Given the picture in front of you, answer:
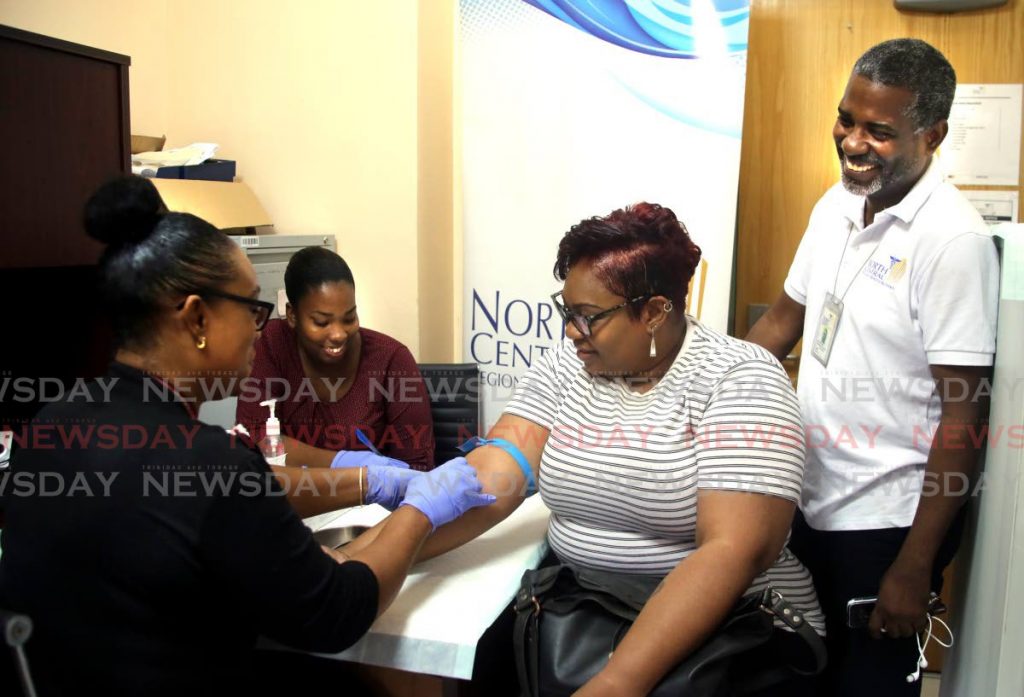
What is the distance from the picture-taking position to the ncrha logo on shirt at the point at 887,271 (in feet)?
4.85

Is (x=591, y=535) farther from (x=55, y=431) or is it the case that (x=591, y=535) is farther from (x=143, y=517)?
(x=55, y=431)

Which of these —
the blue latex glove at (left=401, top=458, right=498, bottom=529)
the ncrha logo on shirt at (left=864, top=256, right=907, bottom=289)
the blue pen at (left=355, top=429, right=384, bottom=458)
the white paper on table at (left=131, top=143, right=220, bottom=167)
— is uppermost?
the white paper on table at (left=131, top=143, right=220, bottom=167)

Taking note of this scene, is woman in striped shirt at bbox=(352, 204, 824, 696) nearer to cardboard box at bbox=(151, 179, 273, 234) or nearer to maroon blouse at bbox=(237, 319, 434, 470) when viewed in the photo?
maroon blouse at bbox=(237, 319, 434, 470)

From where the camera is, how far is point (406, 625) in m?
1.26

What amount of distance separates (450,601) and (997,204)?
2104mm

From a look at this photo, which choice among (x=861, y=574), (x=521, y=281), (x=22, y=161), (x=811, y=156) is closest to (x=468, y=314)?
(x=521, y=281)

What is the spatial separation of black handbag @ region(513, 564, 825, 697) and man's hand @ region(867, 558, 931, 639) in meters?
0.22

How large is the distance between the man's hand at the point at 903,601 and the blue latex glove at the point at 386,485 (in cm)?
95

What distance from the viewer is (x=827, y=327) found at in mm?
1624

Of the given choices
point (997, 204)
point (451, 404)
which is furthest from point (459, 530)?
point (997, 204)

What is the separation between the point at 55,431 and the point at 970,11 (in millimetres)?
2623

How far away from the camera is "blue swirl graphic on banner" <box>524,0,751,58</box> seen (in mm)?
2346

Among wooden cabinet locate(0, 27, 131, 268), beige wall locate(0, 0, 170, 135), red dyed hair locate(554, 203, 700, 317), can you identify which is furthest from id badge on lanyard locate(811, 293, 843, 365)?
beige wall locate(0, 0, 170, 135)

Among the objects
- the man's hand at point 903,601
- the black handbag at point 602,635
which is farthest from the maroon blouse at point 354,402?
the man's hand at point 903,601
